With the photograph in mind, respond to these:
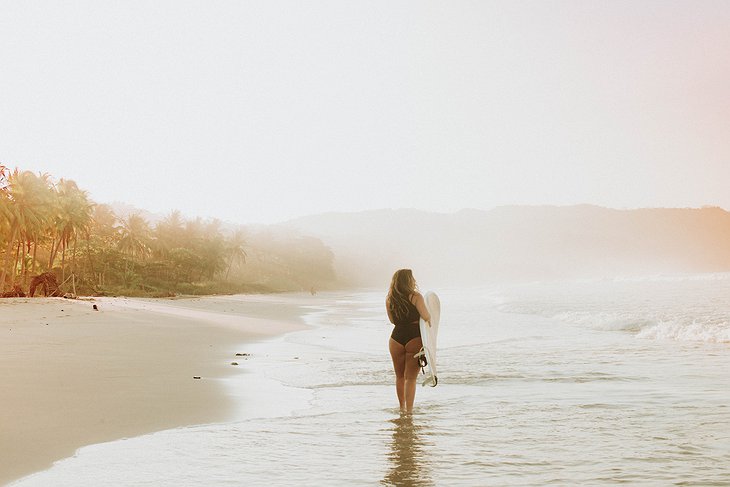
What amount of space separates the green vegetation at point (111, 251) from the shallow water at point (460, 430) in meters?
36.6

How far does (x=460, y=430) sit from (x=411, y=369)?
1.37 m

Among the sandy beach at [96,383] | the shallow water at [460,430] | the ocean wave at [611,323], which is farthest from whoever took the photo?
the ocean wave at [611,323]

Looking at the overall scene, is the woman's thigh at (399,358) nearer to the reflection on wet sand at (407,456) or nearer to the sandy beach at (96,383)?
the reflection on wet sand at (407,456)

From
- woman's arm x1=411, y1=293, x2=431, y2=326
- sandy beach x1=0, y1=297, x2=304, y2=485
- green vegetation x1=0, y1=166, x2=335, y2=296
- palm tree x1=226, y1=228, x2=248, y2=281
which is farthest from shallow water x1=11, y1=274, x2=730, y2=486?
palm tree x1=226, y1=228, x2=248, y2=281

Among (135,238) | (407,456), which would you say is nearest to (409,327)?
(407,456)

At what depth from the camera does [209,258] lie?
83688mm

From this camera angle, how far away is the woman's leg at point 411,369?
877 cm

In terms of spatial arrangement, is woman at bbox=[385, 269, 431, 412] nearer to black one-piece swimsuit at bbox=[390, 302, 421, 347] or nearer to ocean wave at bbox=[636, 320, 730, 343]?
black one-piece swimsuit at bbox=[390, 302, 421, 347]

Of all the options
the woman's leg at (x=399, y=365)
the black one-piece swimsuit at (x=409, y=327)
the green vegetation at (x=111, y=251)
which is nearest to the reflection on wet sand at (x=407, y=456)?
the woman's leg at (x=399, y=365)

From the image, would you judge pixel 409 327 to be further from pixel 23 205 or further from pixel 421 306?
pixel 23 205

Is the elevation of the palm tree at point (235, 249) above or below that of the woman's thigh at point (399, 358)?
above

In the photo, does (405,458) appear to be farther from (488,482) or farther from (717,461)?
(717,461)

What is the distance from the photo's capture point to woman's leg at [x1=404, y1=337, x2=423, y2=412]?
8773 millimetres

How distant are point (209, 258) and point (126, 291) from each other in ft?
88.9
